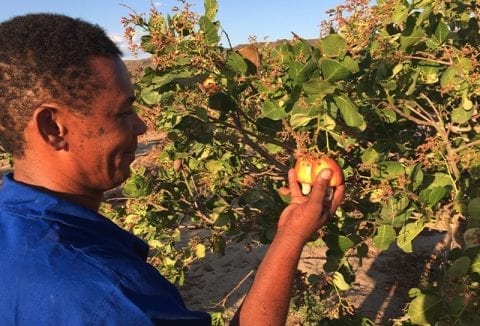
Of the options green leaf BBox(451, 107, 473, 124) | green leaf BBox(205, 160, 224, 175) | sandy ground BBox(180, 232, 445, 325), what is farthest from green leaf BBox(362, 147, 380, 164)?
sandy ground BBox(180, 232, 445, 325)

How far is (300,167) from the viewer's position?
5.63 feet

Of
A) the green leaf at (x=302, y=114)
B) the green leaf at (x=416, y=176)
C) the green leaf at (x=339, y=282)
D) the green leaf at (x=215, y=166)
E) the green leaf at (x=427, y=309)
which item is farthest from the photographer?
the green leaf at (x=215, y=166)

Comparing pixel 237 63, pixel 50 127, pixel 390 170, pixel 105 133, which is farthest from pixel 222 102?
pixel 50 127

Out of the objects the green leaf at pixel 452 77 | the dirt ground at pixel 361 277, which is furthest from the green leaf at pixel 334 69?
the dirt ground at pixel 361 277

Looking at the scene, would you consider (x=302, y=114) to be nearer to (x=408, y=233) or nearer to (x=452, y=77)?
(x=452, y=77)

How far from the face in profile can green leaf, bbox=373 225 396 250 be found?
4.04ft

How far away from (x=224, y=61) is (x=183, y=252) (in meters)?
1.25

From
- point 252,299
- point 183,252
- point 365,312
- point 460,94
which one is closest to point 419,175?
point 460,94

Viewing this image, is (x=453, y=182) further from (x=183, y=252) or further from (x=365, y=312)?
(x=365, y=312)

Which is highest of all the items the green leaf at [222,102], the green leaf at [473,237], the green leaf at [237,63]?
the green leaf at [237,63]

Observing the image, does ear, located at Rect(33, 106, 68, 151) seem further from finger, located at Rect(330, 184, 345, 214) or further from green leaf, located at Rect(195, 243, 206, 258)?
green leaf, located at Rect(195, 243, 206, 258)

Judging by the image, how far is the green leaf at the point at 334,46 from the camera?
1.72 m

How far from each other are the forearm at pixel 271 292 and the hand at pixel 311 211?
0.07m

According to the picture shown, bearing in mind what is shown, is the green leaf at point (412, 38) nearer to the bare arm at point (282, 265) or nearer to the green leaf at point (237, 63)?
the green leaf at point (237, 63)
